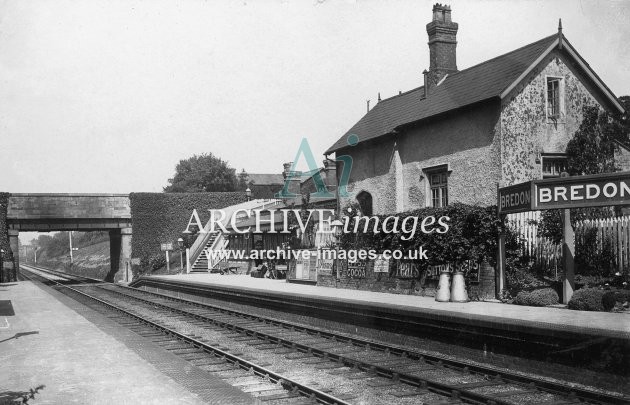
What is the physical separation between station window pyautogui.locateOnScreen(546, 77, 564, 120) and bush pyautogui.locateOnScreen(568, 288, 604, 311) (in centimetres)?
877

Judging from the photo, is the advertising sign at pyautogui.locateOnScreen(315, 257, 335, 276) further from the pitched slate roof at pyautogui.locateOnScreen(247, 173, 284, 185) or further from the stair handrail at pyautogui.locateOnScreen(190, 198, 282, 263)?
the pitched slate roof at pyautogui.locateOnScreen(247, 173, 284, 185)

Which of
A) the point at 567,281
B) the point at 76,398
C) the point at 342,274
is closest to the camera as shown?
A: the point at 76,398

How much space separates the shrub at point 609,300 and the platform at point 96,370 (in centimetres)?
802

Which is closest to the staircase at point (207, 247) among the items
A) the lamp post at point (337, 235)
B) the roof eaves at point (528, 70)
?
the lamp post at point (337, 235)

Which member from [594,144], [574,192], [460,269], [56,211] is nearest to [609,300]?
[574,192]

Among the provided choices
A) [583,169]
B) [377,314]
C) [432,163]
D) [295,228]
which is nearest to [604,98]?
[583,169]

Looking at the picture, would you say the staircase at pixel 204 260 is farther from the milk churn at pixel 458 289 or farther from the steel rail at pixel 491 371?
the steel rail at pixel 491 371

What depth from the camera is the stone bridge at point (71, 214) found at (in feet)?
149

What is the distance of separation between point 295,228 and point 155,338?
1571cm

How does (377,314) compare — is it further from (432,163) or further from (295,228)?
(295,228)

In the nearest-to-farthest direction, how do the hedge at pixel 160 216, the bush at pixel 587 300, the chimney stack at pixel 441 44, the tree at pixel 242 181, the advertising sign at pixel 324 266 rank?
1. the bush at pixel 587 300
2. the advertising sign at pixel 324 266
3. the chimney stack at pixel 441 44
4. the hedge at pixel 160 216
5. the tree at pixel 242 181

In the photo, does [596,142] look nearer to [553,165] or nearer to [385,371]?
[553,165]

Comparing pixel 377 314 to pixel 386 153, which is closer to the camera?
pixel 377 314

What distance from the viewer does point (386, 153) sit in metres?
25.4
